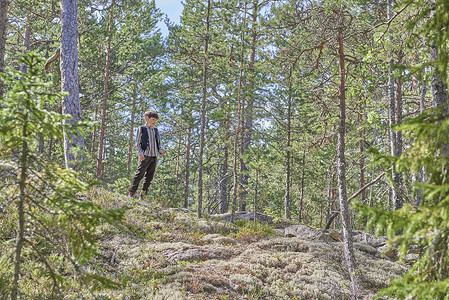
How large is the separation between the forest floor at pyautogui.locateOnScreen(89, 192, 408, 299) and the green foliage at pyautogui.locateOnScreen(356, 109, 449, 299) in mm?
1367

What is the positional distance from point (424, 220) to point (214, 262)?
477cm

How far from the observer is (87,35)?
1316 centimetres

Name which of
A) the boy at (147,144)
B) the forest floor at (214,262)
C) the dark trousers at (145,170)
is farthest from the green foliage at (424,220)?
the dark trousers at (145,170)

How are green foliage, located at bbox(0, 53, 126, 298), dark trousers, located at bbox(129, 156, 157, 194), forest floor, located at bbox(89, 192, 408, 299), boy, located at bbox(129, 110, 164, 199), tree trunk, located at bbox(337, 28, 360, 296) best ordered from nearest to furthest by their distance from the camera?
green foliage, located at bbox(0, 53, 126, 298) < forest floor, located at bbox(89, 192, 408, 299) < tree trunk, located at bbox(337, 28, 360, 296) < boy, located at bbox(129, 110, 164, 199) < dark trousers, located at bbox(129, 156, 157, 194)

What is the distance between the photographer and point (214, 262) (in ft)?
20.5

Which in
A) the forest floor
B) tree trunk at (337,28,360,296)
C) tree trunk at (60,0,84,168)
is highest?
tree trunk at (60,0,84,168)

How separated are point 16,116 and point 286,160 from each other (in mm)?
14817

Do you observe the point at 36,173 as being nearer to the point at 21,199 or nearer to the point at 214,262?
the point at 21,199

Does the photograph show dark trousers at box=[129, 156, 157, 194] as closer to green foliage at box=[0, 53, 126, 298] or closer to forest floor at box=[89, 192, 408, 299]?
forest floor at box=[89, 192, 408, 299]

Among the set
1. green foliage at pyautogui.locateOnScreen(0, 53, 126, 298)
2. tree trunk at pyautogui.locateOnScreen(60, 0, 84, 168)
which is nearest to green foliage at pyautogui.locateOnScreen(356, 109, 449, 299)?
green foliage at pyautogui.locateOnScreen(0, 53, 126, 298)

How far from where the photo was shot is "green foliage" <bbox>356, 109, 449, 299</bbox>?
2047mm

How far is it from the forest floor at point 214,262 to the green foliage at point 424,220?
1367 millimetres

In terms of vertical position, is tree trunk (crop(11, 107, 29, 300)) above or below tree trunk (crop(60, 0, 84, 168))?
below

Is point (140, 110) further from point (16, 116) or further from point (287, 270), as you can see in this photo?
point (16, 116)
